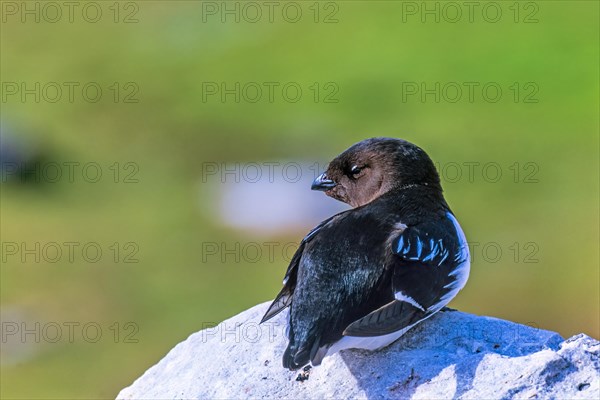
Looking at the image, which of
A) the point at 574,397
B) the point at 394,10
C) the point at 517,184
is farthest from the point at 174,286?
the point at 394,10

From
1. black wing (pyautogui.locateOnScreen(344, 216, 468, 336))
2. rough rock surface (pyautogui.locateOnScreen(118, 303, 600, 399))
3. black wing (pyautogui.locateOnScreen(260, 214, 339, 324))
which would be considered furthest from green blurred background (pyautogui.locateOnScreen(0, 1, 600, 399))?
black wing (pyautogui.locateOnScreen(344, 216, 468, 336))

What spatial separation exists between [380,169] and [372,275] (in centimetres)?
129

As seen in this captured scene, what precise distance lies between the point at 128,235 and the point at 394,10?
1444cm

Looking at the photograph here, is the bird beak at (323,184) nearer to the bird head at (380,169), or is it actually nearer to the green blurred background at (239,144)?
the bird head at (380,169)

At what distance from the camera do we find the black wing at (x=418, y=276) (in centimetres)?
523

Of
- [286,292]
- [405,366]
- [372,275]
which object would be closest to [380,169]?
[286,292]

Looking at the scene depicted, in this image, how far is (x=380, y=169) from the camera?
21.7ft

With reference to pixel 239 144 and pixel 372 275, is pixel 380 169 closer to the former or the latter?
pixel 372 275

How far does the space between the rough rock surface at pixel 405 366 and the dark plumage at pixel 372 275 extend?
17cm

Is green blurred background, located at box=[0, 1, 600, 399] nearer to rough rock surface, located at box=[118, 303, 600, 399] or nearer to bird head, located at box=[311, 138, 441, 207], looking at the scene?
bird head, located at box=[311, 138, 441, 207]

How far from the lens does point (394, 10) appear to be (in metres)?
31.2

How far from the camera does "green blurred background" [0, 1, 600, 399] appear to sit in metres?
16.1

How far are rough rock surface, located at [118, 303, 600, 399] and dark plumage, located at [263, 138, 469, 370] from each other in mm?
165

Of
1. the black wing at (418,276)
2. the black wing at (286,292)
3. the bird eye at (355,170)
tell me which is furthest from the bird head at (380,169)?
the black wing at (286,292)
